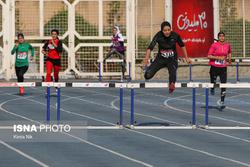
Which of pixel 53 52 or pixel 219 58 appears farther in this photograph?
pixel 53 52

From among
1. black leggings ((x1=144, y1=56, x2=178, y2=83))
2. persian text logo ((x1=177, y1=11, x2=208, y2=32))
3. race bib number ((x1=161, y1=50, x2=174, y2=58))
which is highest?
persian text logo ((x1=177, y1=11, x2=208, y2=32))

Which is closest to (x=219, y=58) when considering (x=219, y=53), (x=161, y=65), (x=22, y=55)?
(x=219, y=53)

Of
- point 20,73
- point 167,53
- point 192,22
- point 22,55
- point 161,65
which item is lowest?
point 20,73

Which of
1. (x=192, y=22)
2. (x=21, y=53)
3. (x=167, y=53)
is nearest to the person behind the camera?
(x=167, y=53)

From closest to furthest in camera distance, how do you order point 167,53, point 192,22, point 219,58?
point 167,53 < point 219,58 < point 192,22

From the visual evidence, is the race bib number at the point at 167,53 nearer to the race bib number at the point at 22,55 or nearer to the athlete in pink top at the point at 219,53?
the athlete in pink top at the point at 219,53

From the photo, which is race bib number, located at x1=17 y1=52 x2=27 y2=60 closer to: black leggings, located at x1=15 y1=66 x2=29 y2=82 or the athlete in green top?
the athlete in green top

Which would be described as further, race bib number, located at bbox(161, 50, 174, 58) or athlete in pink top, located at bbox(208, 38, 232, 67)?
athlete in pink top, located at bbox(208, 38, 232, 67)

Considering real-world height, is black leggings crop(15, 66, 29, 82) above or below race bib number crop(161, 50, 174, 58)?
below

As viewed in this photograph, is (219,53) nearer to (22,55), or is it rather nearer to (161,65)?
(161,65)

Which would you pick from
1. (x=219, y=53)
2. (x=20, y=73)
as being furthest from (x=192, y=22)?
(x=219, y=53)

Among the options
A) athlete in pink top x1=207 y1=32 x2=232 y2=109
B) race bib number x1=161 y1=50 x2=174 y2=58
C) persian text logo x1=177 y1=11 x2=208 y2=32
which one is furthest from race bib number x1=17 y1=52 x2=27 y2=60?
persian text logo x1=177 y1=11 x2=208 y2=32

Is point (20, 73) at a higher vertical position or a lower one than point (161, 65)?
lower

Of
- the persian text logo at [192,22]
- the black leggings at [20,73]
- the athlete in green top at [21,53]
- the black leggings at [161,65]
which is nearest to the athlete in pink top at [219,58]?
the black leggings at [161,65]
